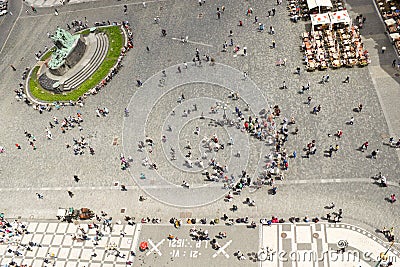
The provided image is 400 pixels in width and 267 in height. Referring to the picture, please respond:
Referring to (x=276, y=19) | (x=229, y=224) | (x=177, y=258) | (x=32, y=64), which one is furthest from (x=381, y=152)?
(x=32, y=64)

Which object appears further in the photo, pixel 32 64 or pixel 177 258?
pixel 32 64

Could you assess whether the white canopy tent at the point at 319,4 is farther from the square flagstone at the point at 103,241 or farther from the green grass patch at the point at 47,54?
the square flagstone at the point at 103,241

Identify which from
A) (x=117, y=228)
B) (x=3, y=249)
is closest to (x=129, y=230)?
(x=117, y=228)

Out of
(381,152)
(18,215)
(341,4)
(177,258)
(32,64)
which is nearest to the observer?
(177,258)

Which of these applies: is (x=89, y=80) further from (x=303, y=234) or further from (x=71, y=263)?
(x=303, y=234)

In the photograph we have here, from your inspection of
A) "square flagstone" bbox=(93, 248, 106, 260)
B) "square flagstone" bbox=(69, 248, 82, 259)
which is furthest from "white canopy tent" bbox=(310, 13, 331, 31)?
"square flagstone" bbox=(69, 248, 82, 259)

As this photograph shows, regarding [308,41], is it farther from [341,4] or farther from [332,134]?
[332,134]

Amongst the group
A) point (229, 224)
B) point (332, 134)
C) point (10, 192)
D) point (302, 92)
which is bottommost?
point (229, 224)
